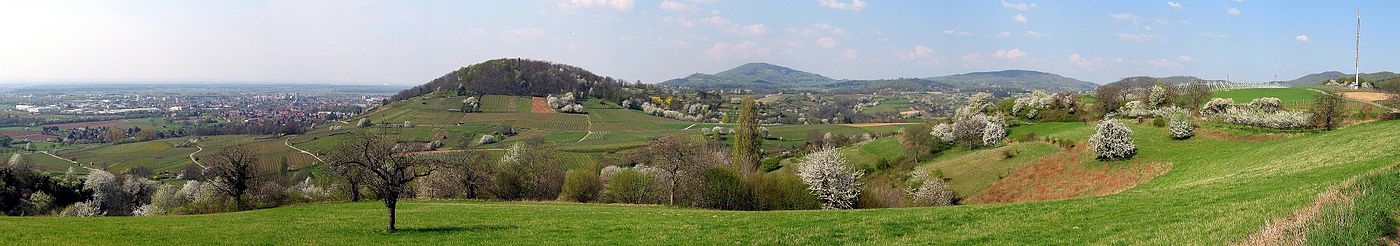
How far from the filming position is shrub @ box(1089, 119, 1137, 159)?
1533 inches

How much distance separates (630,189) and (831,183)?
16.9 metres

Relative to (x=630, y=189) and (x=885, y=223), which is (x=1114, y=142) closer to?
(x=885, y=223)

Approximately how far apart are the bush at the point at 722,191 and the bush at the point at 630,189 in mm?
10991

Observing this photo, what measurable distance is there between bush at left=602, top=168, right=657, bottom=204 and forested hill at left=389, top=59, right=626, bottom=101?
437ft

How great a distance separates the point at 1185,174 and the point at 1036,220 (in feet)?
66.7

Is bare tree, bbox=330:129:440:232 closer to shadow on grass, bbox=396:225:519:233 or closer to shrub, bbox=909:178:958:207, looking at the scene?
shadow on grass, bbox=396:225:519:233

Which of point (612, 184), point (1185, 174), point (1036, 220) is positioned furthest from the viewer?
point (612, 184)

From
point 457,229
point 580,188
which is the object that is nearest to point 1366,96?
point 580,188

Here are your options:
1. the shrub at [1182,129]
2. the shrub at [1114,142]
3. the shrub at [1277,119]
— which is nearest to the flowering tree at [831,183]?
the shrub at [1114,142]

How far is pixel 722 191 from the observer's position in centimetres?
3594

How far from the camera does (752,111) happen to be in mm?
58438

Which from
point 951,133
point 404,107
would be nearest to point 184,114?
point 404,107

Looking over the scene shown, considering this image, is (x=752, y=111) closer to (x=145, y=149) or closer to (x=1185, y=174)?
(x=1185, y=174)

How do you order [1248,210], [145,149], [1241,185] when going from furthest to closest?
[145,149]
[1241,185]
[1248,210]
